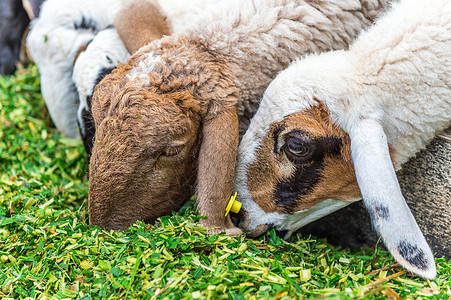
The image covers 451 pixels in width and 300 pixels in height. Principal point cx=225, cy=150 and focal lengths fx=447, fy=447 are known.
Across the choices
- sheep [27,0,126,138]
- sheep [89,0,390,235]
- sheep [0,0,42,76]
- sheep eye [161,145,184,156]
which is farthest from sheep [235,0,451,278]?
sheep [0,0,42,76]

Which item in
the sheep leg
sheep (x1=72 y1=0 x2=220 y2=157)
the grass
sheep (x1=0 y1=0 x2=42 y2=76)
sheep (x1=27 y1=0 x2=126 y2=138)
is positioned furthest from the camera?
sheep (x1=0 y1=0 x2=42 y2=76)

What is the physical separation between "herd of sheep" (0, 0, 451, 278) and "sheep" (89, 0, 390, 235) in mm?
11

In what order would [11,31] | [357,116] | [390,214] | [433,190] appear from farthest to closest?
[11,31] → [433,190] → [357,116] → [390,214]

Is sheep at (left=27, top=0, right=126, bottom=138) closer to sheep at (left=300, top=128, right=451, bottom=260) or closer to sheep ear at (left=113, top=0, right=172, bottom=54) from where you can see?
sheep ear at (left=113, top=0, right=172, bottom=54)

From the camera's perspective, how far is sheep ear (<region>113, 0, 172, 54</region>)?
3957 mm

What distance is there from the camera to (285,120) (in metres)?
3.30

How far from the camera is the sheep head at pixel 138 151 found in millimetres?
3232

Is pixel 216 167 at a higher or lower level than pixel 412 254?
higher

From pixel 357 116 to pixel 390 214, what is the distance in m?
0.72

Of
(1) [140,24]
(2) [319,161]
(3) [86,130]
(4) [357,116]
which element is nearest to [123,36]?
(1) [140,24]

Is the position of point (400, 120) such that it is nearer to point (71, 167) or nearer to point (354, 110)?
point (354, 110)

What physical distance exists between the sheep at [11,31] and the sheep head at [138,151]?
337 cm

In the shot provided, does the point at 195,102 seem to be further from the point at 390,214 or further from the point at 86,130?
the point at 86,130

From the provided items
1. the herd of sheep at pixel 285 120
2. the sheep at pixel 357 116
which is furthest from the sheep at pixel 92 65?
the sheep at pixel 357 116
